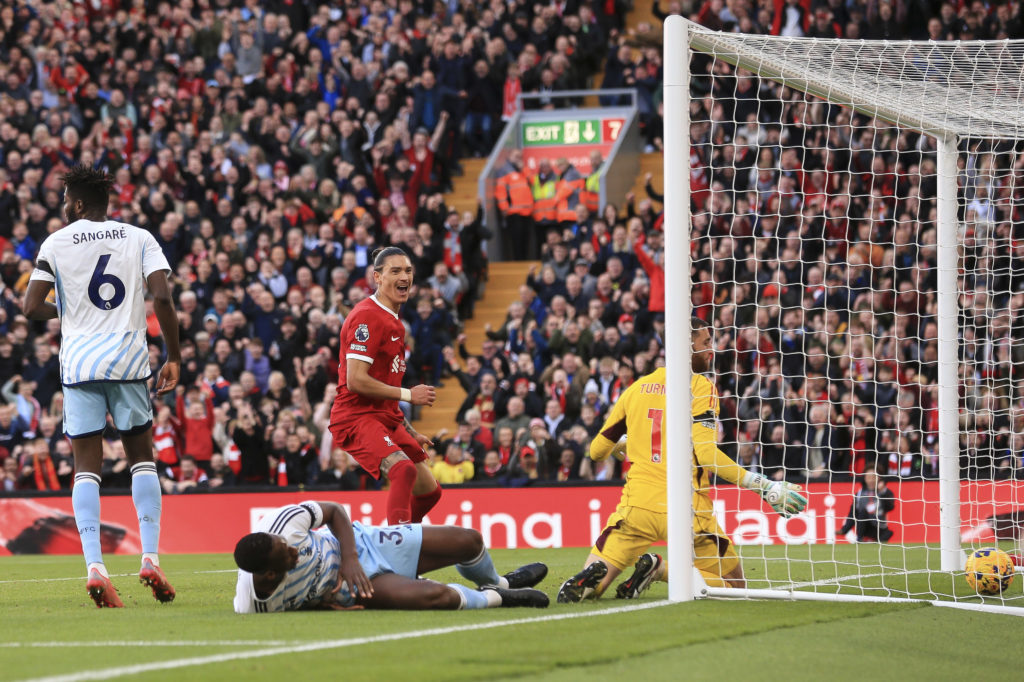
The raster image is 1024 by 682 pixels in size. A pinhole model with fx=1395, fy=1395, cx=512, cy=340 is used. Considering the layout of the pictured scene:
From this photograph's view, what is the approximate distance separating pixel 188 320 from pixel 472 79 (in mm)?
6203

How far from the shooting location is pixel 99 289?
7.91 m

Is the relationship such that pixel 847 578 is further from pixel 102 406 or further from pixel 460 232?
pixel 460 232

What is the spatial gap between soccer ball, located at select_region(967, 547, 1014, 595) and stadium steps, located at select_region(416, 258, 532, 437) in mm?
11017

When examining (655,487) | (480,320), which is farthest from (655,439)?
(480,320)

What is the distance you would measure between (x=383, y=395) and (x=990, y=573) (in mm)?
3767

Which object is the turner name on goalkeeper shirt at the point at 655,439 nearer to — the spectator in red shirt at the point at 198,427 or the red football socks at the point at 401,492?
the red football socks at the point at 401,492

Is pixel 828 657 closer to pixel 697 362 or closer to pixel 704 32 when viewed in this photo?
pixel 697 362

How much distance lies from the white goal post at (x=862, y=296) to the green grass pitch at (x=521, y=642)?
2.82 ft

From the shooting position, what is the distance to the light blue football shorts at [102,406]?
784 cm

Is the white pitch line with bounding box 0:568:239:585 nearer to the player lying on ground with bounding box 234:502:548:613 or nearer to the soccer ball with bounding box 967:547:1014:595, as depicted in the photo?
the player lying on ground with bounding box 234:502:548:613

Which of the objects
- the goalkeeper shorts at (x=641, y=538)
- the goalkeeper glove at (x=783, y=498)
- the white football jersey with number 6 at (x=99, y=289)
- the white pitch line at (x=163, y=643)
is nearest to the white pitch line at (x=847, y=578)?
the goalkeeper shorts at (x=641, y=538)

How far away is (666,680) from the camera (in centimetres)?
488

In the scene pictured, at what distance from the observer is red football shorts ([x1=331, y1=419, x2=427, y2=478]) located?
8.28 m

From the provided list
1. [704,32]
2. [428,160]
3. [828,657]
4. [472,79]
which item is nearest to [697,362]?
[704,32]
